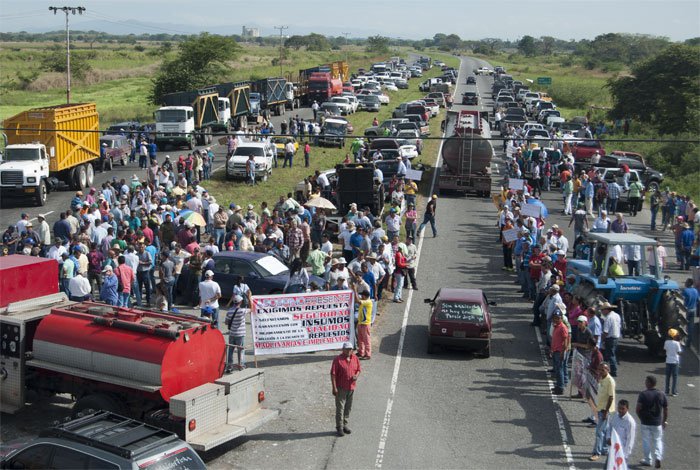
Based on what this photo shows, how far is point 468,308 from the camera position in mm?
18688

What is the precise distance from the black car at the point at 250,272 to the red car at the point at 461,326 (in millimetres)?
3996

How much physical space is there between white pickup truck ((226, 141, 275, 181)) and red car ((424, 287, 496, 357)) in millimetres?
23406

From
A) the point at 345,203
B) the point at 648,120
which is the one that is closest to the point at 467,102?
the point at 648,120

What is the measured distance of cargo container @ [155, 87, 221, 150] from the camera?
49.5 meters

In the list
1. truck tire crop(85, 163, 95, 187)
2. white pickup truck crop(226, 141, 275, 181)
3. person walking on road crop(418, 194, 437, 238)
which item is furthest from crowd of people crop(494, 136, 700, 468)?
truck tire crop(85, 163, 95, 187)

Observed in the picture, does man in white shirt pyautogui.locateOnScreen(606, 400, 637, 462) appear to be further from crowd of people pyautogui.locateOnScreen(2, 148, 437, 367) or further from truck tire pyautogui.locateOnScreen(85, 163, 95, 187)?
truck tire pyautogui.locateOnScreen(85, 163, 95, 187)

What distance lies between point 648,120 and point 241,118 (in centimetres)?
2983

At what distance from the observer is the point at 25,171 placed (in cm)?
3444

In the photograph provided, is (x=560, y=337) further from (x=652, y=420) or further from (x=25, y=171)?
(x=25, y=171)

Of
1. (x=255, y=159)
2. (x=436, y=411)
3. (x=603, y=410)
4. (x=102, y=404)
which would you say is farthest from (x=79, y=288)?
(x=255, y=159)

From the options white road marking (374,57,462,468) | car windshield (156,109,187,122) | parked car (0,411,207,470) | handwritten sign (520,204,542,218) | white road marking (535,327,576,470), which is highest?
car windshield (156,109,187,122)

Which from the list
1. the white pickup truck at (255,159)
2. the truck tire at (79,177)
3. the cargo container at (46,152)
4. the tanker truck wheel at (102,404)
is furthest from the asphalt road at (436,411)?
the truck tire at (79,177)

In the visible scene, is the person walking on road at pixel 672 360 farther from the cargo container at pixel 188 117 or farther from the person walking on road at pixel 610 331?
the cargo container at pixel 188 117

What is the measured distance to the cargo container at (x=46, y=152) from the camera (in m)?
34.5
